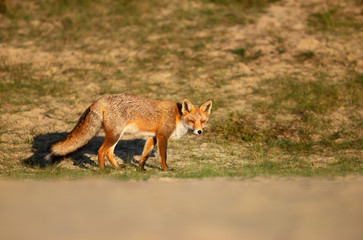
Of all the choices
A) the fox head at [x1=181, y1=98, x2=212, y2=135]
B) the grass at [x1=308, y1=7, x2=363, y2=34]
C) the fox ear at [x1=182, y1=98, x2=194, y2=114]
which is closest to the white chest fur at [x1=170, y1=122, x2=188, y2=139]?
the fox head at [x1=181, y1=98, x2=212, y2=135]

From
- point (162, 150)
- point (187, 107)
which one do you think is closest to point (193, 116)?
point (187, 107)

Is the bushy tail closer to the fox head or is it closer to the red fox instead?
the red fox

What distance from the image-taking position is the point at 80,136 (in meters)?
7.30

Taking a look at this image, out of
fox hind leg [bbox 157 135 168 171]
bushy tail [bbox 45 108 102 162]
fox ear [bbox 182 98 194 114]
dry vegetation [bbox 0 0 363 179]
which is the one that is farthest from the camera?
dry vegetation [bbox 0 0 363 179]

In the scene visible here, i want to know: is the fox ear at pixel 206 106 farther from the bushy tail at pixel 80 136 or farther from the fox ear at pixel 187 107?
the bushy tail at pixel 80 136

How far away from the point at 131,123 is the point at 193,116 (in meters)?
1.15

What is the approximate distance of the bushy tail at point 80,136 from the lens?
23.5 ft

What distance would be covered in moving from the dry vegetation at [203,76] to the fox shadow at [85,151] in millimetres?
37

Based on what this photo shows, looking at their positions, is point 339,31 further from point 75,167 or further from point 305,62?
point 75,167

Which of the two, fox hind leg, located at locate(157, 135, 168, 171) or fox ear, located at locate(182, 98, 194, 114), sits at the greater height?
fox ear, located at locate(182, 98, 194, 114)

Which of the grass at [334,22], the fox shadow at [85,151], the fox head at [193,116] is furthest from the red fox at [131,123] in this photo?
the grass at [334,22]

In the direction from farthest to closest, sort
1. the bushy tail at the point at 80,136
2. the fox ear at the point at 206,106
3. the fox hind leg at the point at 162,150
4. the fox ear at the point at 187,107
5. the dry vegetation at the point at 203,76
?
1. the dry vegetation at the point at 203,76
2. the fox ear at the point at 206,106
3. the fox ear at the point at 187,107
4. the fox hind leg at the point at 162,150
5. the bushy tail at the point at 80,136

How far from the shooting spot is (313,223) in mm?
3881

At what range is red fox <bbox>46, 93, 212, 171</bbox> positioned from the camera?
24.0 ft
